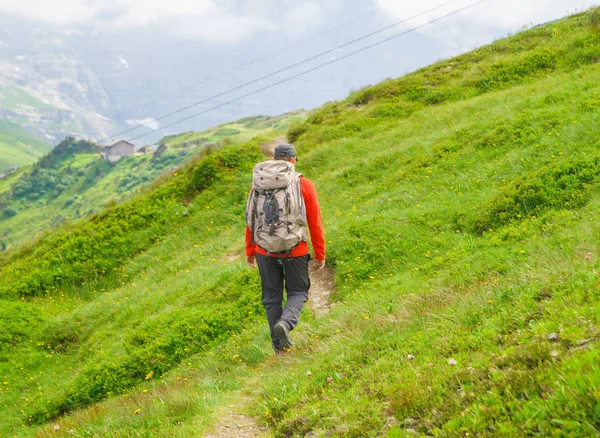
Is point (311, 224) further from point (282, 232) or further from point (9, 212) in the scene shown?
point (9, 212)

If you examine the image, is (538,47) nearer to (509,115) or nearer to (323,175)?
(509,115)

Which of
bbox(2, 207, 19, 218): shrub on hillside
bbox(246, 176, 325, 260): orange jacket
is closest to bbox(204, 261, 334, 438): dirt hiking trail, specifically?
bbox(246, 176, 325, 260): orange jacket

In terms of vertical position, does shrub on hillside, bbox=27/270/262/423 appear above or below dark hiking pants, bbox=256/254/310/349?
below

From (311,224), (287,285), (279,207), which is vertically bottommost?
(287,285)

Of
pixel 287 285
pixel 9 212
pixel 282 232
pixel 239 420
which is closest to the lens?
pixel 239 420

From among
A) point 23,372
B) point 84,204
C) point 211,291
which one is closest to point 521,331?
point 211,291

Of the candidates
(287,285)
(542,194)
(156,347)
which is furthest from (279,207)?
(542,194)

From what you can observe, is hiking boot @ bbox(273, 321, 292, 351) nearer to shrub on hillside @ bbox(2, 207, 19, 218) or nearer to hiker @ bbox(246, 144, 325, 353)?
hiker @ bbox(246, 144, 325, 353)

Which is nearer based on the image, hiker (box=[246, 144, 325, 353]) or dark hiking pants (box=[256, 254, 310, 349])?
hiker (box=[246, 144, 325, 353])

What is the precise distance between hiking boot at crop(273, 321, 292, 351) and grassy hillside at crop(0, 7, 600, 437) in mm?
249

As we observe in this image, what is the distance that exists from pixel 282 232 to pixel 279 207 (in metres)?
0.36

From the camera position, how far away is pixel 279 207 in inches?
266

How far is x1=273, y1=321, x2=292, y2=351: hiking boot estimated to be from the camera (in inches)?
270

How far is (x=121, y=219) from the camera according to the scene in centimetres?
2047
